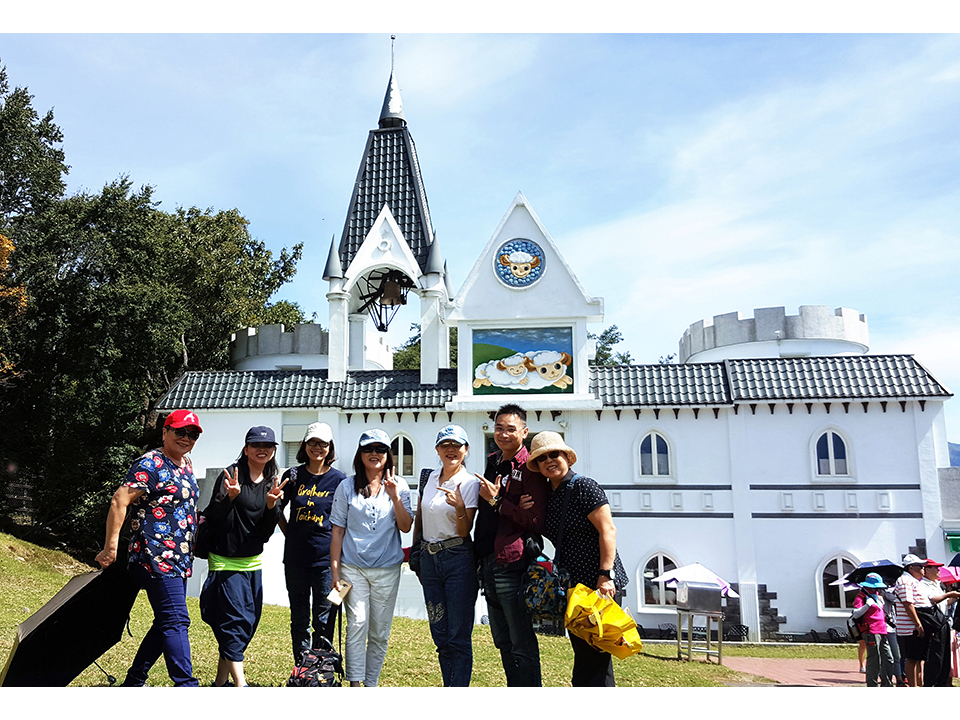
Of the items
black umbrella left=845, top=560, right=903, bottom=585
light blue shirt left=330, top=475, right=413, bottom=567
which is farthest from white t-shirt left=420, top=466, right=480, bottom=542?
black umbrella left=845, top=560, right=903, bottom=585

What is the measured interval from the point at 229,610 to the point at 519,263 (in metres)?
14.7

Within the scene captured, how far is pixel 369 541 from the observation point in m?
6.19

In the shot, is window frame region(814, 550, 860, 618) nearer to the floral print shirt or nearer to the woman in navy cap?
the woman in navy cap

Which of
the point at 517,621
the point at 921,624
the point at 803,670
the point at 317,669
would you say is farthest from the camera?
the point at 803,670

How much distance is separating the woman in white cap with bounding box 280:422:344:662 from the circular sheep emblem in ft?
43.4

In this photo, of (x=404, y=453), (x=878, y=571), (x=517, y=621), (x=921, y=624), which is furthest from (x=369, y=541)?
(x=404, y=453)

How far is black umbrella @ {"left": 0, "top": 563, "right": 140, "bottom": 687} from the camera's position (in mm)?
5801

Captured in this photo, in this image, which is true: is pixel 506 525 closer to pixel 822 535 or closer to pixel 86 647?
pixel 86 647

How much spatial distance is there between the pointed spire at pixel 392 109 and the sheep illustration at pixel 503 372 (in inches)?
329

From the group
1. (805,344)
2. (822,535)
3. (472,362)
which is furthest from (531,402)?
(805,344)

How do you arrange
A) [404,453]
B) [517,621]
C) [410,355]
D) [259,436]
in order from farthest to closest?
[410,355]
[404,453]
[259,436]
[517,621]

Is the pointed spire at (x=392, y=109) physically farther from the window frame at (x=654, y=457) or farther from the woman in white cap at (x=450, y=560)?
the woman in white cap at (x=450, y=560)

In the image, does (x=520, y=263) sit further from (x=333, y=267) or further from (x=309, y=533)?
(x=309, y=533)

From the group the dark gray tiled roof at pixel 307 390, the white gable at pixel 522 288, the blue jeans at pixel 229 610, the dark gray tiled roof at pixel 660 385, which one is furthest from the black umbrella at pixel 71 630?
the dark gray tiled roof at pixel 660 385
